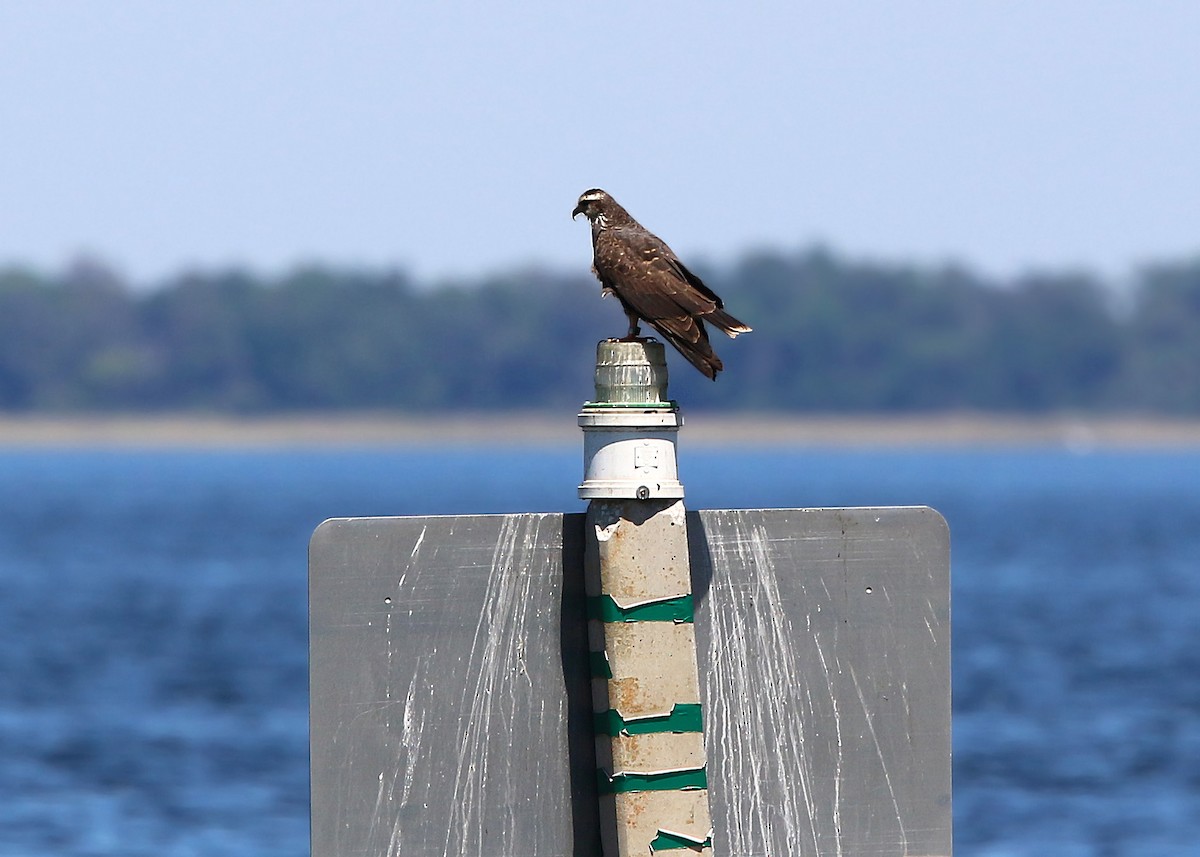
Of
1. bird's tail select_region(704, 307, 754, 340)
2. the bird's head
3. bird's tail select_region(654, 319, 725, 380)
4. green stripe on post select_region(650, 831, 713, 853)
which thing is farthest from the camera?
the bird's head

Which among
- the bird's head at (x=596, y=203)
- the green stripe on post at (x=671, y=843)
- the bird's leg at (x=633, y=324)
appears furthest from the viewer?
the bird's head at (x=596, y=203)

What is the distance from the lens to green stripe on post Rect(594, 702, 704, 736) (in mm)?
3637

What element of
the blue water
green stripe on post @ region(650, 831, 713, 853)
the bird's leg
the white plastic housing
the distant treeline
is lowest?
green stripe on post @ region(650, 831, 713, 853)

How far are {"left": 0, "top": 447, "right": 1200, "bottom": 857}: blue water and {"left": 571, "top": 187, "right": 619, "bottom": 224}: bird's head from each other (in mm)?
8528

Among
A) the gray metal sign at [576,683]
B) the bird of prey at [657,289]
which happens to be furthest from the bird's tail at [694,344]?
the gray metal sign at [576,683]

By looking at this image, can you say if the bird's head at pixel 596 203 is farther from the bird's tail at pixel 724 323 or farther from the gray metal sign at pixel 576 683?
the gray metal sign at pixel 576 683

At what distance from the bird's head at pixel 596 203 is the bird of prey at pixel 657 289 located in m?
0.03

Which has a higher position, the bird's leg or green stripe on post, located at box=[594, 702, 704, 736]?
the bird's leg

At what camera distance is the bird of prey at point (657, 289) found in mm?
4535

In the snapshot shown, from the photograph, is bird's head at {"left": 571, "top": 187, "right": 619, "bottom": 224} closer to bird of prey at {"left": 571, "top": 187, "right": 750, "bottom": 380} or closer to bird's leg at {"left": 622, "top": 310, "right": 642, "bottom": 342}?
bird of prey at {"left": 571, "top": 187, "right": 750, "bottom": 380}

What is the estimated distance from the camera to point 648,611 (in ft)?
12.0

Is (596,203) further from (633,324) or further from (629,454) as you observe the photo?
(629,454)

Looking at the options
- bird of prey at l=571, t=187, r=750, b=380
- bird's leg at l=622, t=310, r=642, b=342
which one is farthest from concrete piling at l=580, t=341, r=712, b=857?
bird's leg at l=622, t=310, r=642, b=342

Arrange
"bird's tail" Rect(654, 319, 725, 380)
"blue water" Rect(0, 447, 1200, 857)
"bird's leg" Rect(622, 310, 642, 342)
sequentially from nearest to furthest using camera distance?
"bird's tail" Rect(654, 319, 725, 380)
"bird's leg" Rect(622, 310, 642, 342)
"blue water" Rect(0, 447, 1200, 857)
